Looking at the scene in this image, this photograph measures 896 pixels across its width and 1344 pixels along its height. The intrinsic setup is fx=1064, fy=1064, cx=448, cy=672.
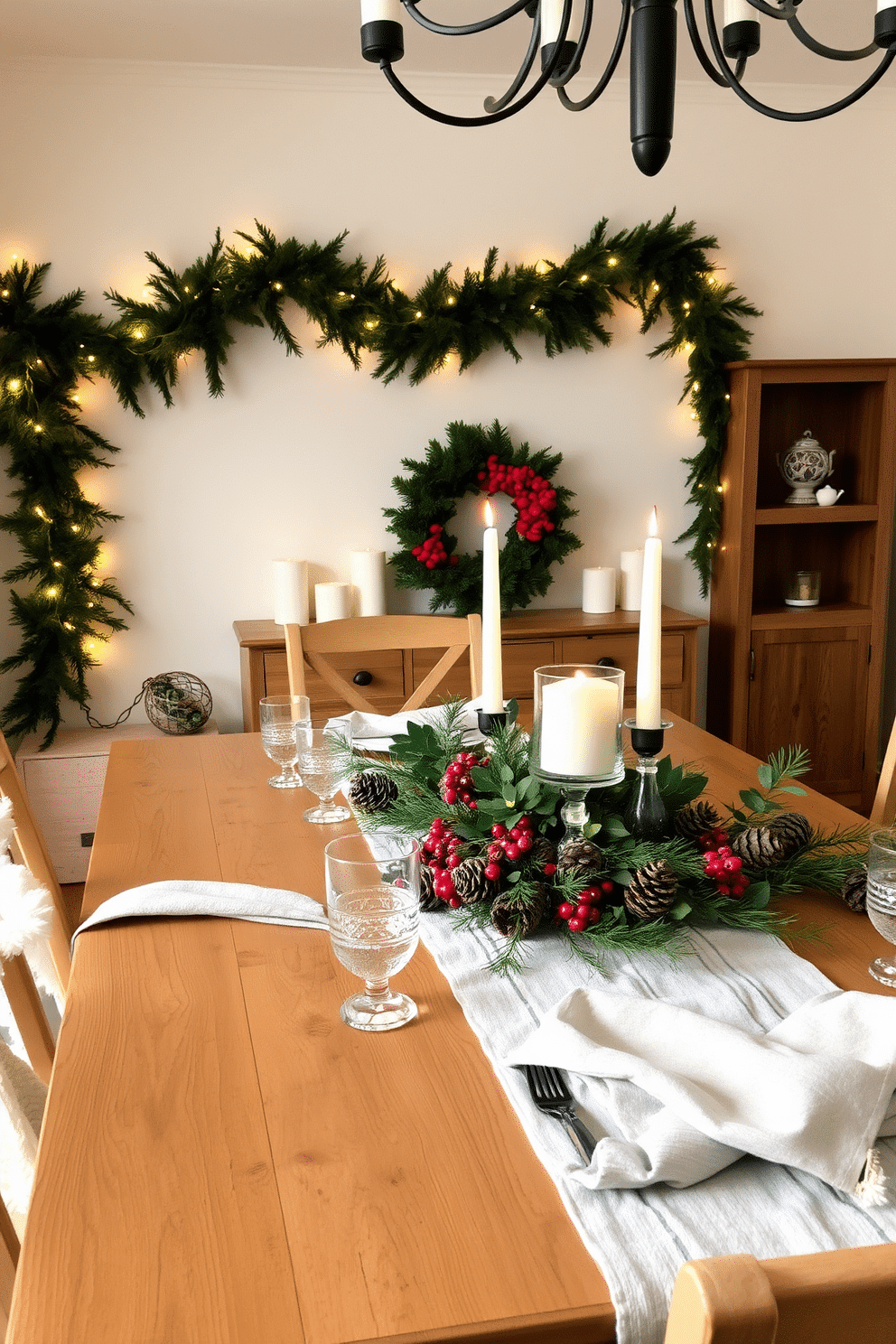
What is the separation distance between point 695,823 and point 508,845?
0.69 feet

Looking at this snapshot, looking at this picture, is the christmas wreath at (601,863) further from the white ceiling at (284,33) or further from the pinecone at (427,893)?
the white ceiling at (284,33)

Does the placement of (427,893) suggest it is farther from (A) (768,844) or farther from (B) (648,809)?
(A) (768,844)

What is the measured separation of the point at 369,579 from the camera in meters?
3.45

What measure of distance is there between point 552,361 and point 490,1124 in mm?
3101

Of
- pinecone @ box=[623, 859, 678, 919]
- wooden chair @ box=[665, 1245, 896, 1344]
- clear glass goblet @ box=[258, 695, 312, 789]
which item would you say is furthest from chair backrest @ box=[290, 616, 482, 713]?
Answer: wooden chair @ box=[665, 1245, 896, 1344]

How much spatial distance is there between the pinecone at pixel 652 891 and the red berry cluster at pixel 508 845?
91 millimetres

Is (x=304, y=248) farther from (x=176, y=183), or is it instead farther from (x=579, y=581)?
(x=579, y=581)

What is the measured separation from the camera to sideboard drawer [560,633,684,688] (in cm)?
335

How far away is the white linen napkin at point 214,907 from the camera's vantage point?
1177mm

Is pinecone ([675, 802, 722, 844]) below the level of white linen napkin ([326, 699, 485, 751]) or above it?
above

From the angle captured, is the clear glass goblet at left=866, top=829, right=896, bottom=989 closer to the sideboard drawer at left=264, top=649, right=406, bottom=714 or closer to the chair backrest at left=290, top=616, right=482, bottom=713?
the chair backrest at left=290, top=616, right=482, bottom=713

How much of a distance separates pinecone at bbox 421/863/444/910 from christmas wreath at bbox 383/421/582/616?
7.59ft

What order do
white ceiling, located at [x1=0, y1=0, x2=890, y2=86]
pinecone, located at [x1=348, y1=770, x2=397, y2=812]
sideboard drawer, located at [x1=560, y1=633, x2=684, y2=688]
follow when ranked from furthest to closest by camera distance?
1. sideboard drawer, located at [x1=560, y1=633, x2=684, y2=688]
2. white ceiling, located at [x1=0, y1=0, x2=890, y2=86]
3. pinecone, located at [x1=348, y1=770, x2=397, y2=812]

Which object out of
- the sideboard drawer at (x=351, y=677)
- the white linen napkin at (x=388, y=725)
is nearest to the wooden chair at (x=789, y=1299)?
the white linen napkin at (x=388, y=725)
